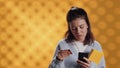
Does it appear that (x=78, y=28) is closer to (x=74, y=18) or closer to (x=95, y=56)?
(x=74, y=18)

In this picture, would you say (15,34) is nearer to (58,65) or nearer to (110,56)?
(110,56)

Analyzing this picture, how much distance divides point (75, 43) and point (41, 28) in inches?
57.2

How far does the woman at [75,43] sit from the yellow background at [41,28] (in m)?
1.35

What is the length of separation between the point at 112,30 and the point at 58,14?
57cm

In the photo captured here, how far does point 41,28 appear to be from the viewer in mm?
2795

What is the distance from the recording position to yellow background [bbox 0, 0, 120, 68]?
8.98 feet

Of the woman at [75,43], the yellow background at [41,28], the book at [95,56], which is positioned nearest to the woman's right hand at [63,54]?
the woman at [75,43]

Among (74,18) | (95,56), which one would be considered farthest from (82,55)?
(74,18)

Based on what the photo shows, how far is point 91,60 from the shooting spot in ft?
4.26

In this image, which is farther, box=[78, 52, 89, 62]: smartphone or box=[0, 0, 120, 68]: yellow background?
box=[0, 0, 120, 68]: yellow background

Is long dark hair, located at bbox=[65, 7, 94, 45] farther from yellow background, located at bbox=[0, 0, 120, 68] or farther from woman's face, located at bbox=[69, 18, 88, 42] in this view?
yellow background, located at bbox=[0, 0, 120, 68]

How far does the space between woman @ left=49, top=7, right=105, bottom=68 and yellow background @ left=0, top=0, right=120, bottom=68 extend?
1.35 meters

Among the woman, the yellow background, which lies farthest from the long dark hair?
the yellow background

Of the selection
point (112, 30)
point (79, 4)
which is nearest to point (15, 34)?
point (79, 4)
